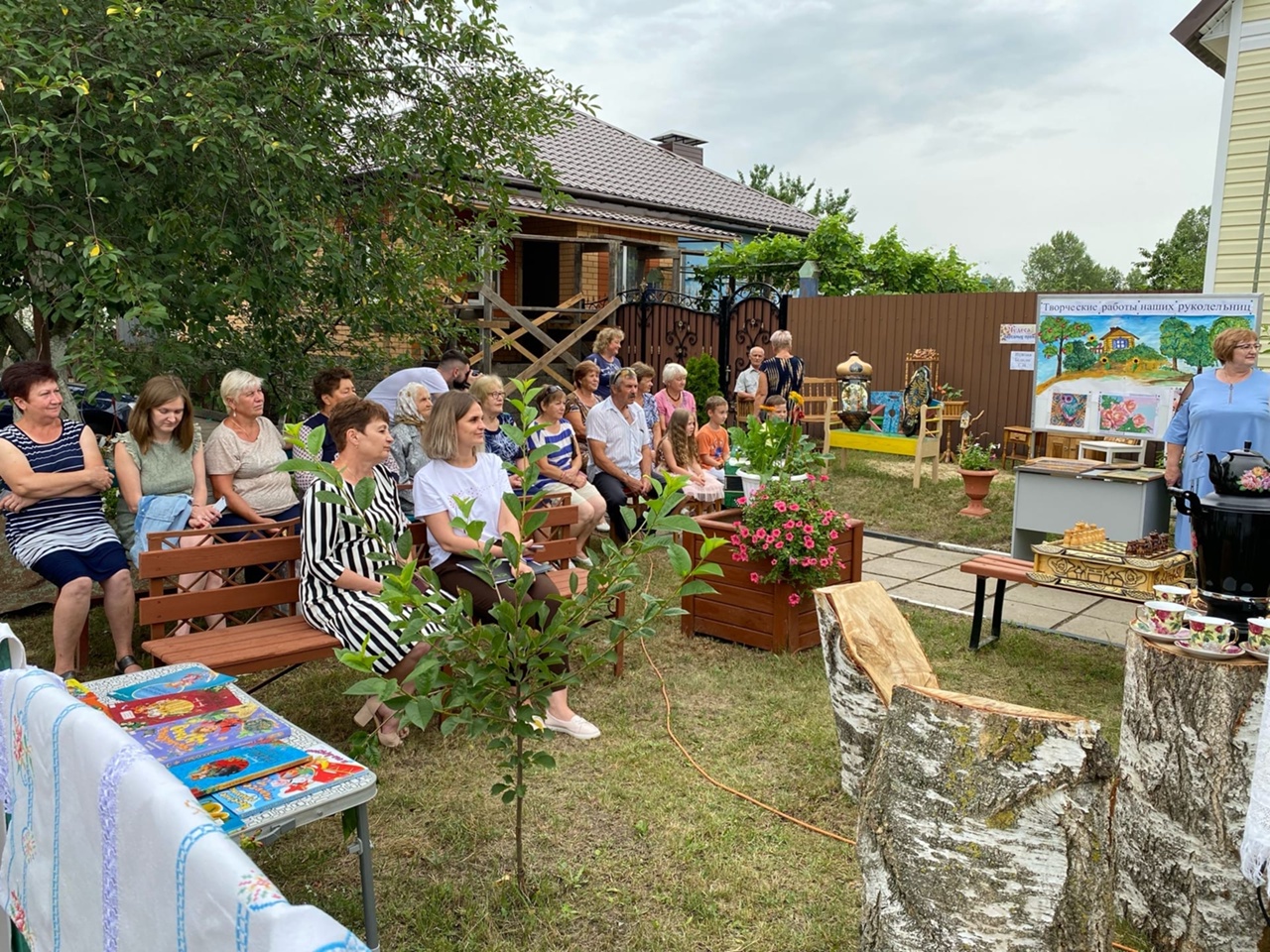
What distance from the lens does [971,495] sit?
28.9 ft

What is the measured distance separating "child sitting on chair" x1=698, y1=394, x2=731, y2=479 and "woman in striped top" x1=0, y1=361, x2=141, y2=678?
4688mm

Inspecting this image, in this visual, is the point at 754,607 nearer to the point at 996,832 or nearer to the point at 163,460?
the point at 996,832

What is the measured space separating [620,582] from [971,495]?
22.7 ft

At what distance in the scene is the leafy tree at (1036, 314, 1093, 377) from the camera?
307 inches

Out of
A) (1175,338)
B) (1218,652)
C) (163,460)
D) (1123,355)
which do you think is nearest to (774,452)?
(1123,355)

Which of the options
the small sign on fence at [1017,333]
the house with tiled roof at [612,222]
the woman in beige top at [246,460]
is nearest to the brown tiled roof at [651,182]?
the house with tiled roof at [612,222]

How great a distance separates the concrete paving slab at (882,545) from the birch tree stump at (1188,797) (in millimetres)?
4816

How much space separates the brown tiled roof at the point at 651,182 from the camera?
15.8m

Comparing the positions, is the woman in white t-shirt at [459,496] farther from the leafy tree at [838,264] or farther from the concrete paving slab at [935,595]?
the leafy tree at [838,264]

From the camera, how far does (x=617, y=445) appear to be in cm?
701

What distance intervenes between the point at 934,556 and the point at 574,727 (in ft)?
14.0

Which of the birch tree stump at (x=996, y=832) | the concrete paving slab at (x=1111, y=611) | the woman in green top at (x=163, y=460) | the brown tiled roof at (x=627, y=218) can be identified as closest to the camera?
the birch tree stump at (x=996, y=832)

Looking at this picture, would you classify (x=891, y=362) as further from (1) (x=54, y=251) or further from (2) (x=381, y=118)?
(1) (x=54, y=251)

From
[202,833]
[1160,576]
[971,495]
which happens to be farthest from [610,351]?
[202,833]
